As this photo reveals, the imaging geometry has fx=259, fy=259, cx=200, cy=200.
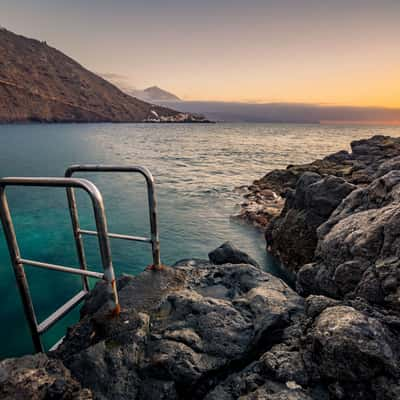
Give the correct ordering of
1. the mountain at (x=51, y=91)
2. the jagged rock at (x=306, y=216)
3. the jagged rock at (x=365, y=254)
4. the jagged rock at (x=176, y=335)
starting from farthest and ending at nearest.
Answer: the mountain at (x=51, y=91) → the jagged rock at (x=306, y=216) → the jagged rock at (x=365, y=254) → the jagged rock at (x=176, y=335)

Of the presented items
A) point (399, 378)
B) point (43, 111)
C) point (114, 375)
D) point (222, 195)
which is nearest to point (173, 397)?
point (114, 375)

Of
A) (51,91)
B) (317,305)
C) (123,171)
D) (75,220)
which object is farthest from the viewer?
(51,91)

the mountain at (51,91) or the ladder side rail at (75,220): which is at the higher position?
the mountain at (51,91)

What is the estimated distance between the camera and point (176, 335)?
3.33 meters

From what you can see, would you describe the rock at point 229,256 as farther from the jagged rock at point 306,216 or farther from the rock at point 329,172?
the rock at point 329,172

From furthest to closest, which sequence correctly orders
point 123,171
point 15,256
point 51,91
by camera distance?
point 51,91 < point 123,171 < point 15,256

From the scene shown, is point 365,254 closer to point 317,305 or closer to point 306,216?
point 317,305

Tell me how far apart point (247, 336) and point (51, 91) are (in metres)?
148

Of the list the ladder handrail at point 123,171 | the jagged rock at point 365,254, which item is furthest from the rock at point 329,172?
the ladder handrail at point 123,171

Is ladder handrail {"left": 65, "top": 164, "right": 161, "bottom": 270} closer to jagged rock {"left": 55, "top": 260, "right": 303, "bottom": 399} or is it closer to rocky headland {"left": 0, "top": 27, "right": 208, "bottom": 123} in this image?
jagged rock {"left": 55, "top": 260, "right": 303, "bottom": 399}

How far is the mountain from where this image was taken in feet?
335

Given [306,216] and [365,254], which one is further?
[306,216]

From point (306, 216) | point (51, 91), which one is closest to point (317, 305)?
point (306, 216)

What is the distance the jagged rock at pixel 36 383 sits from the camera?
258 cm
